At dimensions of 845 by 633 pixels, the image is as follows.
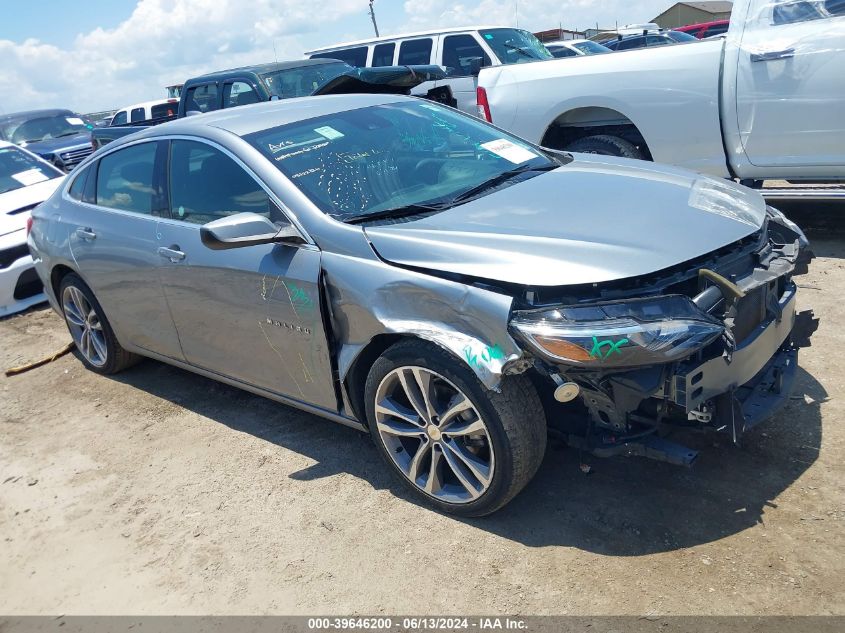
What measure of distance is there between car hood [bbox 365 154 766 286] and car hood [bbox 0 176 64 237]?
585 centimetres

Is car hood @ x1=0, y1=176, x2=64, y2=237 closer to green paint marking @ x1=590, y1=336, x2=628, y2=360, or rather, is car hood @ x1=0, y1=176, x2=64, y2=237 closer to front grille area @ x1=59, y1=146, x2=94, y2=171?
front grille area @ x1=59, y1=146, x2=94, y2=171

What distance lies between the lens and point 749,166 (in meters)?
5.89

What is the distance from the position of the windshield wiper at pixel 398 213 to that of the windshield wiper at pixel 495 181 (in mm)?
102

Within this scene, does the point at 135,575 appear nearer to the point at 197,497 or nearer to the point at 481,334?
the point at 197,497

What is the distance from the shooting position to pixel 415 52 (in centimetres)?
1071

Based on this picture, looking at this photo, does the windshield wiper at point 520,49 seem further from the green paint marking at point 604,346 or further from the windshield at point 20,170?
the green paint marking at point 604,346

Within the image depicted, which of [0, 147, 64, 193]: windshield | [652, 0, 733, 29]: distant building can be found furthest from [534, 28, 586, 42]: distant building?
[0, 147, 64, 193]: windshield

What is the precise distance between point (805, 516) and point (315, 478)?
2151 millimetres

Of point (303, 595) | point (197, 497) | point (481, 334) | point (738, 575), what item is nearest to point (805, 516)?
point (738, 575)

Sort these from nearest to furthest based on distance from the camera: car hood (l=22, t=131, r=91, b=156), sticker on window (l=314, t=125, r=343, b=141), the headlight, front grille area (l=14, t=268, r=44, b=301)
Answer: the headlight
sticker on window (l=314, t=125, r=343, b=141)
front grille area (l=14, t=268, r=44, b=301)
car hood (l=22, t=131, r=91, b=156)

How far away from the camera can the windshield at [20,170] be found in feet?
27.8

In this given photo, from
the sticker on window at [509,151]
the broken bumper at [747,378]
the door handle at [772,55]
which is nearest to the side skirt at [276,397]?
the broken bumper at [747,378]

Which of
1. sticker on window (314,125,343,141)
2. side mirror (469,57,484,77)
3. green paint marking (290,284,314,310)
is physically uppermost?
side mirror (469,57,484,77)

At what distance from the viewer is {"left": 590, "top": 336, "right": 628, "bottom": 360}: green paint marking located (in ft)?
8.20
